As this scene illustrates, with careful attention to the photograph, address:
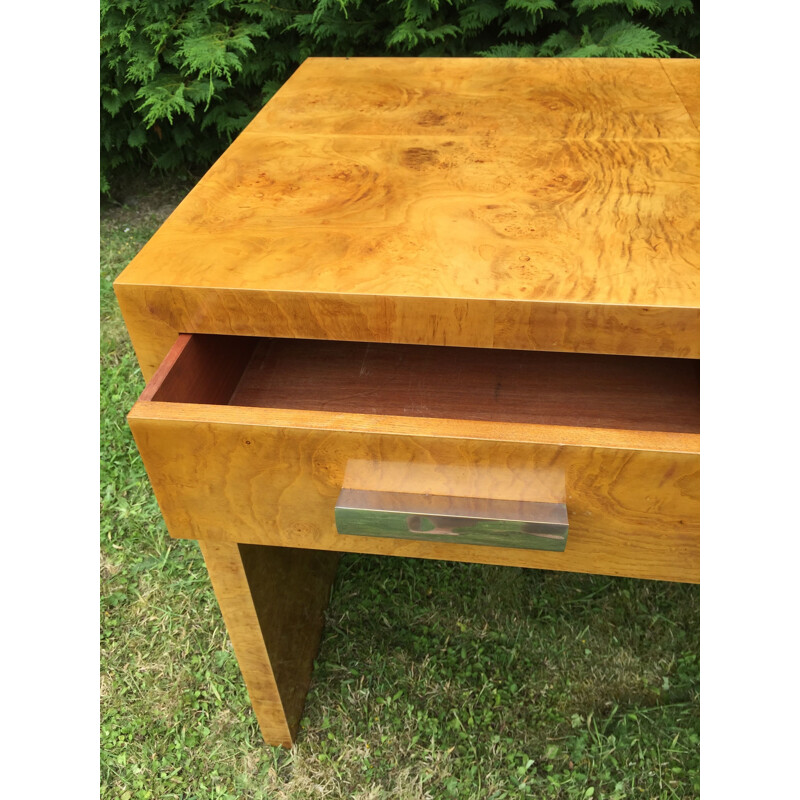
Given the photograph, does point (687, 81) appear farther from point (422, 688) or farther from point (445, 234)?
point (422, 688)

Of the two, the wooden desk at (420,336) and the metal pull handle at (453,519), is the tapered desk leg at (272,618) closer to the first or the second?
the wooden desk at (420,336)

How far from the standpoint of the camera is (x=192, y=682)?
38.8 inches

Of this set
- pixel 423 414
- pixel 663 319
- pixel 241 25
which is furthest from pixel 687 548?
pixel 241 25

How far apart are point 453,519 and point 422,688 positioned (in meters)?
0.57

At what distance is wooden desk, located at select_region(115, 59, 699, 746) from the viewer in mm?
507

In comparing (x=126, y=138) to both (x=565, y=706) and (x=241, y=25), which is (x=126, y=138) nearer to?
(x=241, y=25)

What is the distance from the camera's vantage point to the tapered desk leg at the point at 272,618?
0.70m

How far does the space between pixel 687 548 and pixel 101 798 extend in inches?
32.1

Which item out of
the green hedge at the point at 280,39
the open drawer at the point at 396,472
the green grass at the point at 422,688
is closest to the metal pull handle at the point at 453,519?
the open drawer at the point at 396,472

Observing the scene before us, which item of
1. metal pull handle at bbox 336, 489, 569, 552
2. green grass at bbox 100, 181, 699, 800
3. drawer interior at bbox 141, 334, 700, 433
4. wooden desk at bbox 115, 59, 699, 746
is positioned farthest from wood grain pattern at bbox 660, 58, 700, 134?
green grass at bbox 100, 181, 699, 800

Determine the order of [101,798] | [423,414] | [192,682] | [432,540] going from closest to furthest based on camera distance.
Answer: [432,540] → [423,414] → [101,798] → [192,682]

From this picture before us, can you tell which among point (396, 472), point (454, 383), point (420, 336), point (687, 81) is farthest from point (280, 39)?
point (396, 472)

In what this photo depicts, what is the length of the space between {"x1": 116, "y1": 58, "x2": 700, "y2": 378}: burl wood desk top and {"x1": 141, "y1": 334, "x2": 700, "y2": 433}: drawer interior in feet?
0.37

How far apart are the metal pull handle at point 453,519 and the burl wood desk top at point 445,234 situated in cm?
15
